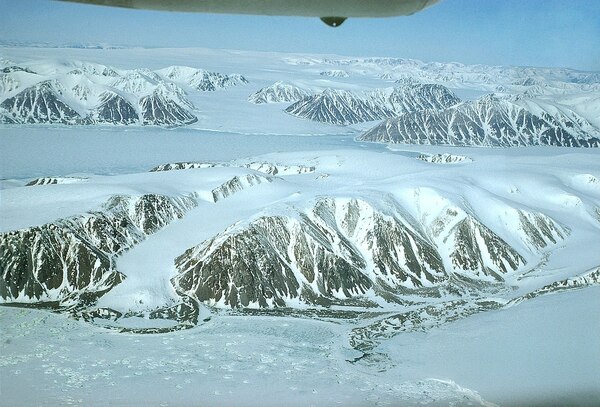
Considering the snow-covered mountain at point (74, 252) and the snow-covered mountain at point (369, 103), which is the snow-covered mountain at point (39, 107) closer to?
the snow-covered mountain at point (74, 252)

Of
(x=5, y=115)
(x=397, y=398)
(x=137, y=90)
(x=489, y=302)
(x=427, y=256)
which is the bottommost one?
(x=397, y=398)

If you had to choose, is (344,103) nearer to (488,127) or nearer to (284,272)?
(488,127)

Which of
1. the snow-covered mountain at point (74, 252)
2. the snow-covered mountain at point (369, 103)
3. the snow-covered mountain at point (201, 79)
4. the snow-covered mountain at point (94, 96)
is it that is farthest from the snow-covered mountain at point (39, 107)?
the snow-covered mountain at point (369, 103)

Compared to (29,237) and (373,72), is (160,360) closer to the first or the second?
(29,237)

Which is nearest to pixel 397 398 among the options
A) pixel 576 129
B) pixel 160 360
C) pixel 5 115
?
pixel 160 360

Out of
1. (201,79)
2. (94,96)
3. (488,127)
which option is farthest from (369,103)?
(94,96)
